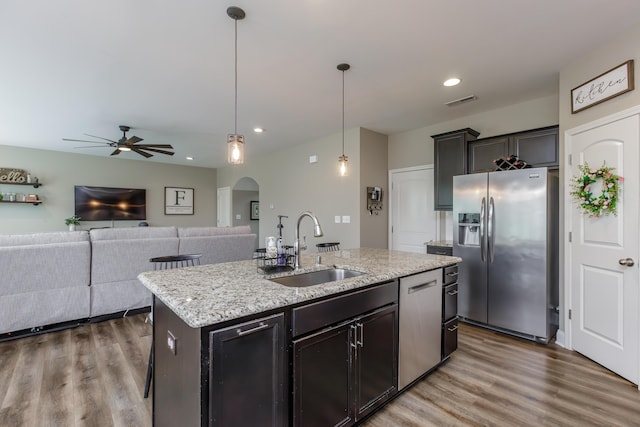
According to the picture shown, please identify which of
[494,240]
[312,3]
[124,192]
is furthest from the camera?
[124,192]

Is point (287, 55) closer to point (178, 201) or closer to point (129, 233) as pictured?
point (129, 233)

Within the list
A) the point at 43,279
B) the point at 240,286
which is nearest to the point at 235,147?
the point at 240,286

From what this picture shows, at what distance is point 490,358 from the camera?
2.64m

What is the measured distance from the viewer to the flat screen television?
264 inches

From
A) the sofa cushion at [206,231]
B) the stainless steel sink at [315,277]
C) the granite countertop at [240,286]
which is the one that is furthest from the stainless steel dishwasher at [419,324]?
the sofa cushion at [206,231]

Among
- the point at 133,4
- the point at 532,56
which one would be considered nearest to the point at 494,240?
the point at 532,56

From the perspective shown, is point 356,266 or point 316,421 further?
point 356,266

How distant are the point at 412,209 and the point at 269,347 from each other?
3.88m

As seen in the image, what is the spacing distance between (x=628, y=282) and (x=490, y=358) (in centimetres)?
121

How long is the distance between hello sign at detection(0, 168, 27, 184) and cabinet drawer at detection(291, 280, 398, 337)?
7632mm

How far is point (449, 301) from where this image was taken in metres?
2.50

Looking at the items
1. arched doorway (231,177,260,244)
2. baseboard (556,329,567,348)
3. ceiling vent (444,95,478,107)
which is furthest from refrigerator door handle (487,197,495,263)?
arched doorway (231,177,260,244)

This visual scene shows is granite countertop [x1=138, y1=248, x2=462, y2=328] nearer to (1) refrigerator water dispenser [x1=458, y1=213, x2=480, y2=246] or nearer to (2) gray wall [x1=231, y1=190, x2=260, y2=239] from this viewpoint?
(1) refrigerator water dispenser [x1=458, y1=213, x2=480, y2=246]

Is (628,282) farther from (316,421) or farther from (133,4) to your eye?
(133,4)
